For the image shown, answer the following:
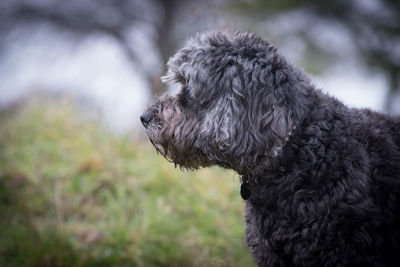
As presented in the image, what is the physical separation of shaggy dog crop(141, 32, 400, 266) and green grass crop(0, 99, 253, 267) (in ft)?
3.45

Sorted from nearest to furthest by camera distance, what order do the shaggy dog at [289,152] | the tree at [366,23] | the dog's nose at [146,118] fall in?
the shaggy dog at [289,152] → the dog's nose at [146,118] → the tree at [366,23]

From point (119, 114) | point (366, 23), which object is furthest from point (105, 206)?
point (366, 23)

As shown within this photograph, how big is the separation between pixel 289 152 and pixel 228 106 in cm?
53

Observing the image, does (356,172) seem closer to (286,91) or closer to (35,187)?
(286,91)

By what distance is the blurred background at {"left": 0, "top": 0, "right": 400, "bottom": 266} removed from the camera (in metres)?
4.48

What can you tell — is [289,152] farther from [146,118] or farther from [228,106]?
[146,118]

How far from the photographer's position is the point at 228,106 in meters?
2.81

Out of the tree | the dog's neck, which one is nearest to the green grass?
the dog's neck

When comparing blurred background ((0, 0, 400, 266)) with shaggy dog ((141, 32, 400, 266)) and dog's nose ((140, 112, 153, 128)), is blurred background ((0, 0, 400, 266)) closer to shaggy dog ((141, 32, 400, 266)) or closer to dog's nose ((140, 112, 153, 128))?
shaggy dog ((141, 32, 400, 266))

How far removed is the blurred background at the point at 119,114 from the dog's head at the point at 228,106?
79cm

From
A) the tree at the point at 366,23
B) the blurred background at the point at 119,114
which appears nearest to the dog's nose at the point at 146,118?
the blurred background at the point at 119,114

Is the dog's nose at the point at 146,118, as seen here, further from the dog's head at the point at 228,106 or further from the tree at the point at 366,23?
the tree at the point at 366,23

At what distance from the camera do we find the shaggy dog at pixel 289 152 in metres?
2.68

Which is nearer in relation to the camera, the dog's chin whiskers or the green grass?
the dog's chin whiskers
